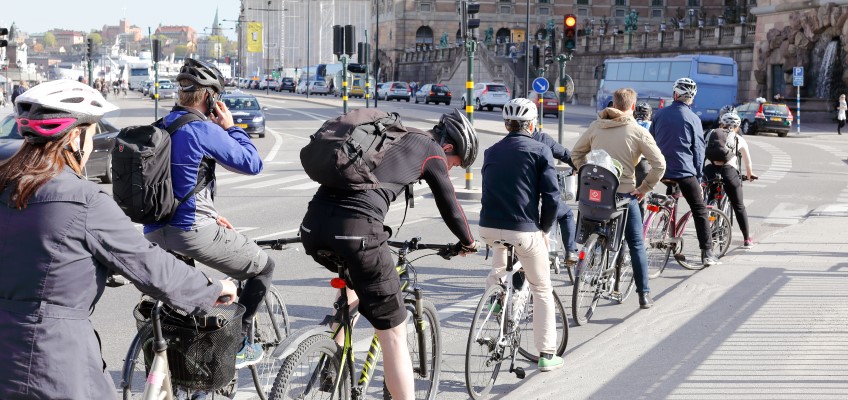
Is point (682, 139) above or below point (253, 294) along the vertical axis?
above

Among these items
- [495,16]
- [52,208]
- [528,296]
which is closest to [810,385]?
[528,296]

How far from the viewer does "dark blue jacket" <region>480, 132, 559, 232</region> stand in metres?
6.02

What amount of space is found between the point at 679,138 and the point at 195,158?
19.5 feet

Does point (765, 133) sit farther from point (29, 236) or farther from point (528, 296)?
point (29, 236)

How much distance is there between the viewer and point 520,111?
20.0 ft

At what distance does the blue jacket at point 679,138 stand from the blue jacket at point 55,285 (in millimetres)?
7273

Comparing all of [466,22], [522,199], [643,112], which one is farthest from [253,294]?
[466,22]

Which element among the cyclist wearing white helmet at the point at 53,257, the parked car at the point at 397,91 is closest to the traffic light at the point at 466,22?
the cyclist wearing white helmet at the point at 53,257

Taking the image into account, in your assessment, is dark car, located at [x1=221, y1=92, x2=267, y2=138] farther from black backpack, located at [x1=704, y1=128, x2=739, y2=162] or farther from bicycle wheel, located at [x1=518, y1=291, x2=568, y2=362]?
bicycle wheel, located at [x1=518, y1=291, x2=568, y2=362]

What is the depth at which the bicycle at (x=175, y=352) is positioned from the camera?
3.76 m

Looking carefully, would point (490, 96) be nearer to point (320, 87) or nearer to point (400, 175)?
point (320, 87)

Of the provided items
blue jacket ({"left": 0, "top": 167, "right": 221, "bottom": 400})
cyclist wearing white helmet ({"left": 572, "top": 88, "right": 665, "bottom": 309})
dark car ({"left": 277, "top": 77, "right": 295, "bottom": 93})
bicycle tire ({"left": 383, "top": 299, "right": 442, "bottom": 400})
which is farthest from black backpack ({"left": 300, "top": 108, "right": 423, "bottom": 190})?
dark car ({"left": 277, "top": 77, "right": 295, "bottom": 93})

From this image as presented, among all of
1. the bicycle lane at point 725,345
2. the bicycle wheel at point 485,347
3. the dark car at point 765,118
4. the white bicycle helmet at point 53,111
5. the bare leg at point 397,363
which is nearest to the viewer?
the white bicycle helmet at point 53,111

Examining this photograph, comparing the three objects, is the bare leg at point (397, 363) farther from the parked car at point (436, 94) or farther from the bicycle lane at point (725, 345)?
the parked car at point (436, 94)
